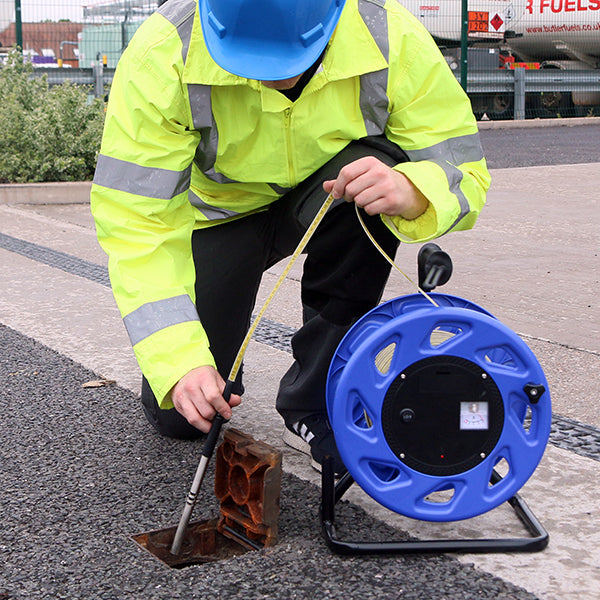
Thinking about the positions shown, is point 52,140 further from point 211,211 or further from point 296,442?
point 296,442

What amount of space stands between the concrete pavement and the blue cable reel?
11 cm

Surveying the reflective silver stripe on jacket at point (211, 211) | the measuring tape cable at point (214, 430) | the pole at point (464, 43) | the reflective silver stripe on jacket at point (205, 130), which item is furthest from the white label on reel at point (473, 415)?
the pole at point (464, 43)

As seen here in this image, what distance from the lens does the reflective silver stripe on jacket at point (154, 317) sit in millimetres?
2004

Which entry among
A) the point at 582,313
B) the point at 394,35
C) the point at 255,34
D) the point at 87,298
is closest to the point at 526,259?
the point at 582,313

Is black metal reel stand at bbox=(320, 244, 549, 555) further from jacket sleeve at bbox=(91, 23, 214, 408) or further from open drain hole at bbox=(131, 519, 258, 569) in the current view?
jacket sleeve at bbox=(91, 23, 214, 408)

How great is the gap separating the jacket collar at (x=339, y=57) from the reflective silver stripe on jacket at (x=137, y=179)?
22 cm

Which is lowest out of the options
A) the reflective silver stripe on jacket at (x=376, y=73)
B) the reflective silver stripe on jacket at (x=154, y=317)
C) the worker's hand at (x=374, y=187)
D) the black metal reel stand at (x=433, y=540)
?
the black metal reel stand at (x=433, y=540)

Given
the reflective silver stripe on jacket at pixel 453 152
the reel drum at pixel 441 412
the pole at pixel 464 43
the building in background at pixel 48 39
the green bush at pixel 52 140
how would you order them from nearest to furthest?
the reel drum at pixel 441 412 < the reflective silver stripe on jacket at pixel 453 152 < the green bush at pixel 52 140 < the building in background at pixel 48 39 < the pole at pixel 464 43

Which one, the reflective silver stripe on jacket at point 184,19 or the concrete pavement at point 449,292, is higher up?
the reflective silver stripe on jacket at point 184,19

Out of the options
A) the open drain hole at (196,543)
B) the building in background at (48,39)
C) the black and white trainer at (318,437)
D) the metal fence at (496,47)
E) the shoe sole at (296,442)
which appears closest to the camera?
the open drain hole at (196,543)

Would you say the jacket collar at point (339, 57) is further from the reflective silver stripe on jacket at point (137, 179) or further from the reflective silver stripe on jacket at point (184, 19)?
the reflective silver stripe on jacket at point (137, 179)

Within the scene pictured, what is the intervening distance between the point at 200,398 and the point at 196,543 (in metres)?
0.40

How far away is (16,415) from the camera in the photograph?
2.84m

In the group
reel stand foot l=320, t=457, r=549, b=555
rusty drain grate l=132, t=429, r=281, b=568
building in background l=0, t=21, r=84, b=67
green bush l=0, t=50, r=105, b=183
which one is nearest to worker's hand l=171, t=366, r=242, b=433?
rusty drain grate l=132, t=429, r=281, b=568
